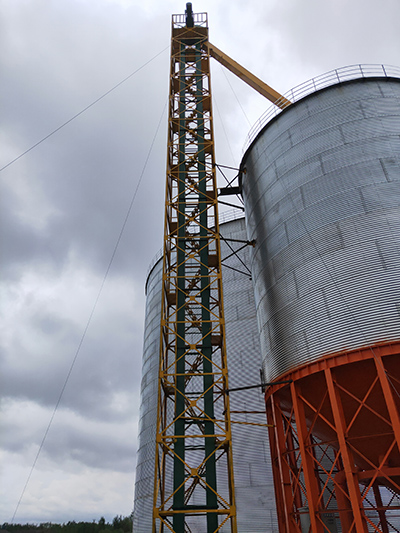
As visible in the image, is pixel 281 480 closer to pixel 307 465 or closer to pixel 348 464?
pixel 307 465

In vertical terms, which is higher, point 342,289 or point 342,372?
point 342,289

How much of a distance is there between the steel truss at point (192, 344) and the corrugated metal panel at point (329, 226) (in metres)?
2.93

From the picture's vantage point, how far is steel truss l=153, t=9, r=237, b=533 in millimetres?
16344

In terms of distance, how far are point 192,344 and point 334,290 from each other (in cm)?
786

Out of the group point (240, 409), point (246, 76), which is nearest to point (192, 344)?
point (240, 409)

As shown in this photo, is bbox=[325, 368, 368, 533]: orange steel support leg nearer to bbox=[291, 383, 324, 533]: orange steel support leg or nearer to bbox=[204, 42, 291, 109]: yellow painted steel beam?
bbox=[291, 383, 324, 533]: orange steel support leg

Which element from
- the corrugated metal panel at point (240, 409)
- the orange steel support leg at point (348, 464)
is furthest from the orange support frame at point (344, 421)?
the corrugated metal panel at point (240, 409)

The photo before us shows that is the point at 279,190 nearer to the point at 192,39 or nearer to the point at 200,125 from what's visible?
the point at 200,125

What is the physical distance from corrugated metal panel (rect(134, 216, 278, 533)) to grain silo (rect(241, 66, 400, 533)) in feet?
17.8

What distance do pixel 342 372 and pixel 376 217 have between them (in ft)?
17.7

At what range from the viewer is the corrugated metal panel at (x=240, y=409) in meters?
21.7

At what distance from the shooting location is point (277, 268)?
16969mm

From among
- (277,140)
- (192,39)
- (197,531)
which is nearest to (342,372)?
(277,140)

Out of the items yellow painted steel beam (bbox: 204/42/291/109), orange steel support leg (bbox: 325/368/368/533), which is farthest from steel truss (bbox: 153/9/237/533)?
orange steel support leg (bbox: 325/368/368/533)
